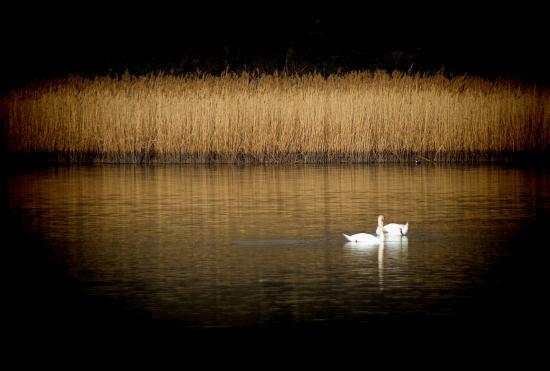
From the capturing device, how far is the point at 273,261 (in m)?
7.89

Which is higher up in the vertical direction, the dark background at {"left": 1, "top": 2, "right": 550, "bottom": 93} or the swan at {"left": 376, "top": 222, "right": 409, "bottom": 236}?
the dark background at {"left": 1, "top": 2, "right": 550, "bottom": 93}

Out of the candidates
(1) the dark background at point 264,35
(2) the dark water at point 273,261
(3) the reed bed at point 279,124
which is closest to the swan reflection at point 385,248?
(2) the dark water at point 273,261

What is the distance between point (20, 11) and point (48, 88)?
1519 centimetres

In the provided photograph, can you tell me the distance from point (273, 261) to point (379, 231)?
1.52 m

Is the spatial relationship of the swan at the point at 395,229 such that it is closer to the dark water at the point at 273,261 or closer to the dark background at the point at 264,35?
the dark water at the point at 273,261

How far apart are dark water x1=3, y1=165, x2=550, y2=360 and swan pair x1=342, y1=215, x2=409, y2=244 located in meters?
0.09

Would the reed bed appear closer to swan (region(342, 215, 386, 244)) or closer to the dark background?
swan (region(342, 215, 386, 244))

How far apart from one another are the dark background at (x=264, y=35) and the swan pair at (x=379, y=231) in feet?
79.0

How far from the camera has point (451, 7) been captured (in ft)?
119

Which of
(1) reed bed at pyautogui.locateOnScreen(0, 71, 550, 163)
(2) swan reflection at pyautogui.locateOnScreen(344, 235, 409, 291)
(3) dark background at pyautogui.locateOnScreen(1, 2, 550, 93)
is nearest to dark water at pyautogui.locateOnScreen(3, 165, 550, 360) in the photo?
(2) swan reflection at pyautogui.locateOnScreen(344, 235, 409, 291)

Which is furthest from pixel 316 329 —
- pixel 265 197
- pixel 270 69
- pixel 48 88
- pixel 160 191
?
pixel 270 69

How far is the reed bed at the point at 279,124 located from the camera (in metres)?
20.0

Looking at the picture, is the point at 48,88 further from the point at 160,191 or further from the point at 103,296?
the point at 103,296

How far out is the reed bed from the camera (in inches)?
786
